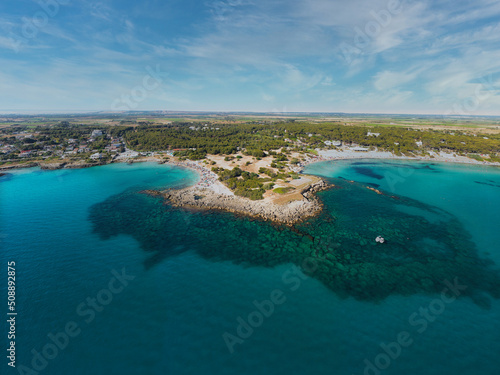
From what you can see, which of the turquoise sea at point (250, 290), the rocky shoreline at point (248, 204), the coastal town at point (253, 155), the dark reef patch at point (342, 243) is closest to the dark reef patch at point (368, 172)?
the coastal town at point (253, 155)

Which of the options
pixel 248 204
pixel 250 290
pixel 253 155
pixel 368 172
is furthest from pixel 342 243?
pixel 253 155

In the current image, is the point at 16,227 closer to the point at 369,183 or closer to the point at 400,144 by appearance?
the point at 369,183

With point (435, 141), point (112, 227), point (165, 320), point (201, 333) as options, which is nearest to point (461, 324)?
point (201, 333)

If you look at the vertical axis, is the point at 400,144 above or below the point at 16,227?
above

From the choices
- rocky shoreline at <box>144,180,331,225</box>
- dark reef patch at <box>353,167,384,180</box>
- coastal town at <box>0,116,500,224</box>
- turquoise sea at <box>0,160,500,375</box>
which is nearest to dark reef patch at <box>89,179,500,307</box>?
turquoise sea at <box>0,160,500,375</box>

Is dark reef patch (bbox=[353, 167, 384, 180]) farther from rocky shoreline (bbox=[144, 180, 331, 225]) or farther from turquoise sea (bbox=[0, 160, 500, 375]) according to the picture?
rocky shoreline (bbox=[144, 180, 331, 225])

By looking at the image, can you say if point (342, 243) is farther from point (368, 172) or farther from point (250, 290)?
point (368, 172)
